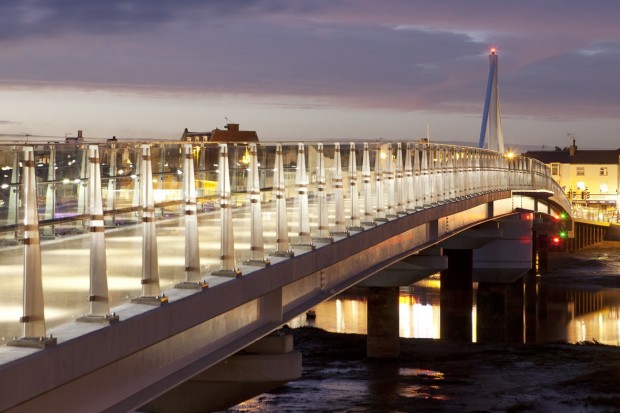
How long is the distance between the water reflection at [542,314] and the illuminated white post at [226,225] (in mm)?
48593

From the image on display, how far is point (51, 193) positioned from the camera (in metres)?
10.5

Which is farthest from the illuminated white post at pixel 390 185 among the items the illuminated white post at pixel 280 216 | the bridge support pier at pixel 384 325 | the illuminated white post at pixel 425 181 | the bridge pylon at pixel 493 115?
the bridge pylon at pixel 493 115

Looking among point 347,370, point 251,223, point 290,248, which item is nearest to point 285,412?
point 347,370

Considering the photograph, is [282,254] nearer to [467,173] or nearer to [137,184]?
[137,184]

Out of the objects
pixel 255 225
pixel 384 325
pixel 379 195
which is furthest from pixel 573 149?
pixel 255 225

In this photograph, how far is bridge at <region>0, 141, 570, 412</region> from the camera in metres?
9.43

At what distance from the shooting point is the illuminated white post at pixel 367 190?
80.1 ft

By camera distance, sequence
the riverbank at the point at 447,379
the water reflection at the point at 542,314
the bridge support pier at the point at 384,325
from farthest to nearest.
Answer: the water reflection at the point at 542,314, the bridge support pier at the point at 384,325, the riverbank at the point at 447,379

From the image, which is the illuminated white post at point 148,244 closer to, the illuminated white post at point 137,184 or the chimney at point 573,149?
the illuminated white post at point 137,184

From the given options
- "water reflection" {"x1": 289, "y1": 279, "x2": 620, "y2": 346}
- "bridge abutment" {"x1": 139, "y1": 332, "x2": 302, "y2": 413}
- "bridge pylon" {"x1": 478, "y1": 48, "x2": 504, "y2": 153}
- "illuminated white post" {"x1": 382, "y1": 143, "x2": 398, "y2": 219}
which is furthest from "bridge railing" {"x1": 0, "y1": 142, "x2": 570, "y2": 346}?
"bridge pylon" {"x1": 478, "y1": 48, "x2": 504, "y2": 153}

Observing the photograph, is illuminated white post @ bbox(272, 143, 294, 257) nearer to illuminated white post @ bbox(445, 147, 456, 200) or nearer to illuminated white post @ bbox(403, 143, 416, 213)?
illuminated white post @ bbox(403, 143, 416, 213)

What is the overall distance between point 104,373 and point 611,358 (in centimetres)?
3630

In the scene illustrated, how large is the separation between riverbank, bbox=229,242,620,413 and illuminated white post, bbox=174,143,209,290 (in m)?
20.5

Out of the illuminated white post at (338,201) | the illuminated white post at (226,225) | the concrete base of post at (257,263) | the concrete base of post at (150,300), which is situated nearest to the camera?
the concrete base of post at (150,300)
